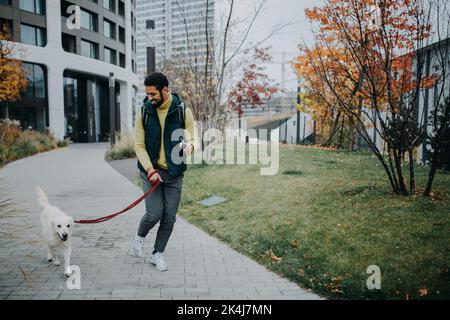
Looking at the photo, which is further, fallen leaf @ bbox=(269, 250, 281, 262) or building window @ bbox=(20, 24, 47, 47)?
building window @ bbox=(20, 24, 47, 47)

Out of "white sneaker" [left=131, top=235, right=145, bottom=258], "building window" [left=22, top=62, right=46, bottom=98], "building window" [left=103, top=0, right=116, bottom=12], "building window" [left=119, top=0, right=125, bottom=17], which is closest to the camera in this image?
"white sneaker" [left=131, top=235, right=145, bottom=258]

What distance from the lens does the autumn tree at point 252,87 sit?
16.8 m

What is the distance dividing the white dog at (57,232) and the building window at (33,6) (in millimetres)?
29955

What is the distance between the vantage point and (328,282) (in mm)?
4156

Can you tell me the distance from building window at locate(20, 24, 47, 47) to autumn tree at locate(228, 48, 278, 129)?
20625 mm

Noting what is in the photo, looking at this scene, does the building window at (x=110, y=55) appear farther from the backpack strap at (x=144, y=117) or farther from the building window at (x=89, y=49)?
the backpack strap at (x=144, y=117)

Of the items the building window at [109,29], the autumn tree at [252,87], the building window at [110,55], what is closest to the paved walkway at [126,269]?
the autumn tree at [252,87]

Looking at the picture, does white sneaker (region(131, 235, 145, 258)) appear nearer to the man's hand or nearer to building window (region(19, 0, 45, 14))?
the man's hand

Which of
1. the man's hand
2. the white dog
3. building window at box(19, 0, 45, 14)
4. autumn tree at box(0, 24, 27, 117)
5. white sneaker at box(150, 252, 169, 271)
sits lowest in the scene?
white sneaker at box(150, 252, 169, 271)

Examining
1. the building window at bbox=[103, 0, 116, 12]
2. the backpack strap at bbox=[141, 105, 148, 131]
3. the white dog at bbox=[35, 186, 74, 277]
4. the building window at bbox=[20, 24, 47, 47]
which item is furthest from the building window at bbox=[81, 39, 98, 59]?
the backpack strap at bbox=[141, 105, 148, 131]

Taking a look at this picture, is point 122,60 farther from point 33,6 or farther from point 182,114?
point 182,114

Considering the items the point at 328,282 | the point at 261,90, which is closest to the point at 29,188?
the point at 328,282

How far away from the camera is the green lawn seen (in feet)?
13.3
